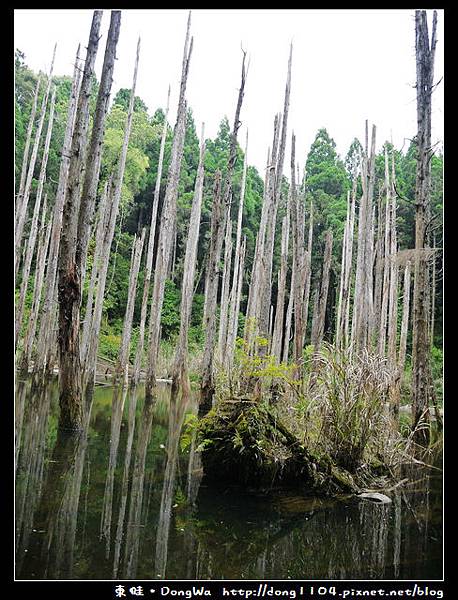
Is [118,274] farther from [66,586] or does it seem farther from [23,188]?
[66,586]

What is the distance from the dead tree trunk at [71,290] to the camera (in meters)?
6.75

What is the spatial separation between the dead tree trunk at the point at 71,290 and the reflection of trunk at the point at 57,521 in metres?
1.47

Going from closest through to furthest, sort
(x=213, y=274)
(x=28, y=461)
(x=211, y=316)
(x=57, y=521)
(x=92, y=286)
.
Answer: (x=57, y=521), (x=28, y=461), (x=211, y=316), (x=213, y=274), (x=92, y=286)

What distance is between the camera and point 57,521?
10.8 ft

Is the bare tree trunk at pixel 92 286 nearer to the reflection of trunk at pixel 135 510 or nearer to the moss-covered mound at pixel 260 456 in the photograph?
the reflection of trunk at pixel 135 510

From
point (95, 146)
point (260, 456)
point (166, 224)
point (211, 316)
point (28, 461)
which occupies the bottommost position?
point (28, 461)

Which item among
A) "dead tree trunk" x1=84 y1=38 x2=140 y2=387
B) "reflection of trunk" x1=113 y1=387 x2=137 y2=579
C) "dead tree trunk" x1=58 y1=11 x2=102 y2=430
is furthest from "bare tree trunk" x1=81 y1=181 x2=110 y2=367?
"dead tree trunk" x1=58 y1=11 x2=102 y2=430

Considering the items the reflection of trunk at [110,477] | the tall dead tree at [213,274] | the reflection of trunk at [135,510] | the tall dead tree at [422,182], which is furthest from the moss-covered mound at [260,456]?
the tall dead tree at [213,274]

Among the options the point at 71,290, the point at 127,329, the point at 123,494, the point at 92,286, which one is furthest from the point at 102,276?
the point at 123,494

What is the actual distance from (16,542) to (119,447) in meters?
3.49

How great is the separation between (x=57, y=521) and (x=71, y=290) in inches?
158

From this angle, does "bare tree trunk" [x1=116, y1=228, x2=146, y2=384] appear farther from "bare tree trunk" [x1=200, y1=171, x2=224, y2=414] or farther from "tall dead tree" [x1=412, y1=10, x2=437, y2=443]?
"tall dead tree" [x1=412, y1=10, x2=437, y2=443]

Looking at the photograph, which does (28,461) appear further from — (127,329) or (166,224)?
(127,329)

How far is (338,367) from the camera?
196 inches
